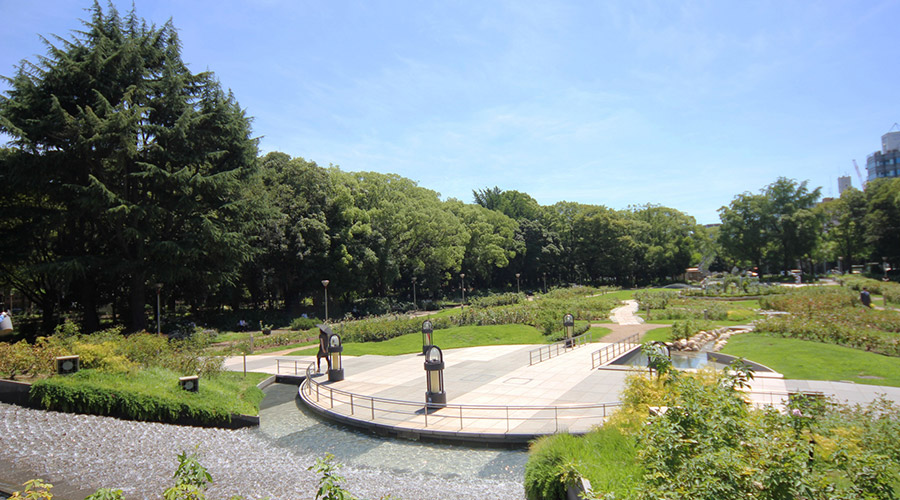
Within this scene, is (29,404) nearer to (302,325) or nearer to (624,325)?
(302,325)

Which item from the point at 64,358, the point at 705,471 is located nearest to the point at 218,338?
the point at 64,358

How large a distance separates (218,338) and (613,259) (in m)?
60.5

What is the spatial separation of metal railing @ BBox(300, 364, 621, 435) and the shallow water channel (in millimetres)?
582

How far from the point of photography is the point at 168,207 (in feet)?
98.8

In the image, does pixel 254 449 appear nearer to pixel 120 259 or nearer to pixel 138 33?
pixel 120 259

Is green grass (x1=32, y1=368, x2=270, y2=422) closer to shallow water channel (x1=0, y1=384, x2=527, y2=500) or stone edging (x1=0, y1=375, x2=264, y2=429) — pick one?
stone edging (x1=0, y1=375, x2=264, y2=429)

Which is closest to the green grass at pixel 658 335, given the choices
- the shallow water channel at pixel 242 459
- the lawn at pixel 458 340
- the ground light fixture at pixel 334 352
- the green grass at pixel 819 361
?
the lawn at pixel 458 340

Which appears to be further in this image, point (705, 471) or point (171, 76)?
point (171, 76)

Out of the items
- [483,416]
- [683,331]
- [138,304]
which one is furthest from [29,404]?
[683,331]

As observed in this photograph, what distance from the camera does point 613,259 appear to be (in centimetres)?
7631

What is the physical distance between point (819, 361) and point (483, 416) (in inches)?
507

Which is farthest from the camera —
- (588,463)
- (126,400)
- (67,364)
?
(67,364)

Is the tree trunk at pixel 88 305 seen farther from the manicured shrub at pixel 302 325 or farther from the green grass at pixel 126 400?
the green grass at pixel 126 400

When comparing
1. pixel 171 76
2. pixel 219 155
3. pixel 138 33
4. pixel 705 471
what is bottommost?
pixel 705 471
